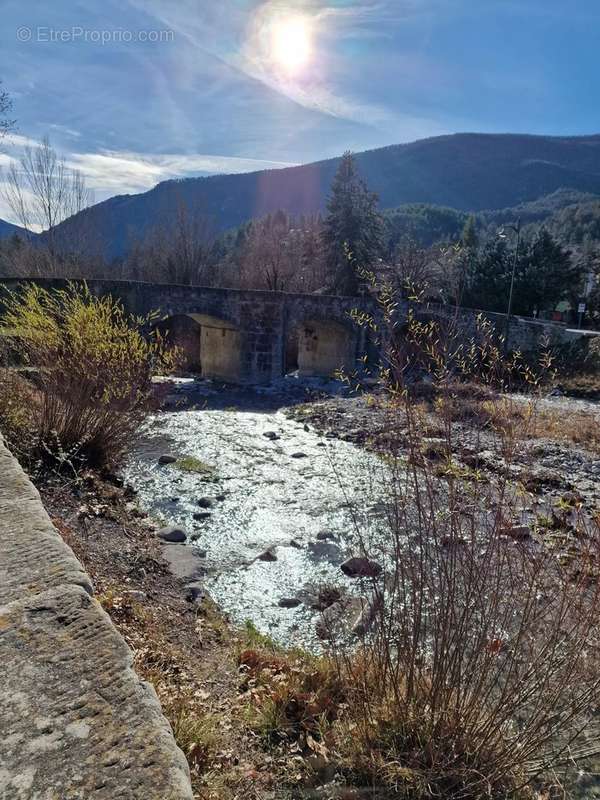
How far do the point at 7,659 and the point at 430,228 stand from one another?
7677cm

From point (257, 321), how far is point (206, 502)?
1380 centimetres

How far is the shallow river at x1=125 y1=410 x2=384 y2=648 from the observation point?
4.71 m

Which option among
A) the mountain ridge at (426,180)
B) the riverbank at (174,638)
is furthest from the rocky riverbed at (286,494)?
the mountain ridge at (426,180)

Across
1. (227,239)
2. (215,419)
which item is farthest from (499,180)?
(215,419)

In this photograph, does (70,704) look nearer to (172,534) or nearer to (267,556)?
(267,556)

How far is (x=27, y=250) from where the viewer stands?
2712cm

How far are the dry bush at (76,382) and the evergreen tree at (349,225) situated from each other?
71.6 ft

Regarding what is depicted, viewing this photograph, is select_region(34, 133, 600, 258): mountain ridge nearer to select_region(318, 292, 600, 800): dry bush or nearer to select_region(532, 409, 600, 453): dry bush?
select_region(532, 409, 600, 453): dry bush

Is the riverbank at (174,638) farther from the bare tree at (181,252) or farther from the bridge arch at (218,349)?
the bare tree at (181,252)

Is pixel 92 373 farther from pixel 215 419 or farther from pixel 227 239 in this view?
pixel 227 239

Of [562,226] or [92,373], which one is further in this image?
[562,226]

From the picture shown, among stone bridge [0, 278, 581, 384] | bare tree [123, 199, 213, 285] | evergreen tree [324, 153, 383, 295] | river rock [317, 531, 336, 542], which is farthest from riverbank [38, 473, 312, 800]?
bare tree [123, 199, 213, 285]

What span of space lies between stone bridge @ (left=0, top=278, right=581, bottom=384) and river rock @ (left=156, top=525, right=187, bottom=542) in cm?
1382

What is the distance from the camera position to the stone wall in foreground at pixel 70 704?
1076 millimetres
